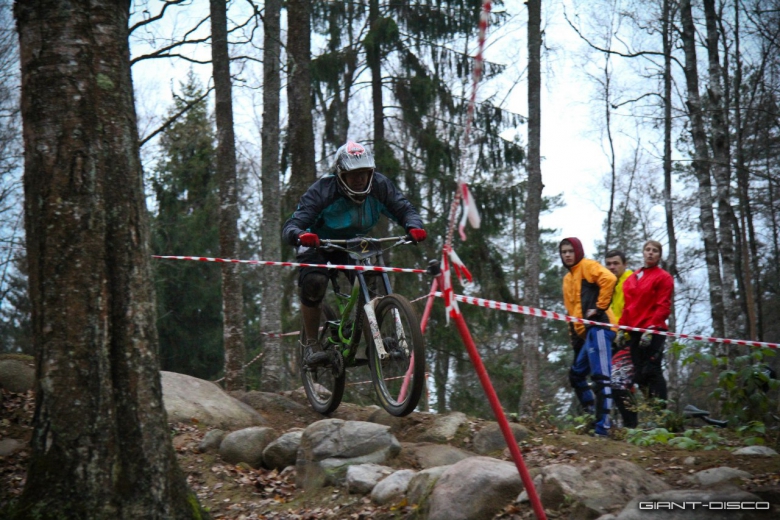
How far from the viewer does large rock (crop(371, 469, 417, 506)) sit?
4.76 meters

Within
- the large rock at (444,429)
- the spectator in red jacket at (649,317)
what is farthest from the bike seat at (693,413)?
the large rock at (444,429)

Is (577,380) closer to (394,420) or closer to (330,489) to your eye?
(394,420)

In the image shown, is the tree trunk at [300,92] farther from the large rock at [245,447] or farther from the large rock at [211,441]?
the large rock at [245,447]

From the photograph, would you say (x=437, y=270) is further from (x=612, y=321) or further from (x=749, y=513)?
(x=612, y=321)

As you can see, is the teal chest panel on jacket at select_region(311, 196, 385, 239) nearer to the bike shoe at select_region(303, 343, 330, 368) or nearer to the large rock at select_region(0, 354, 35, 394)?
the bike shoe at select_region(303, 343, 330, 368)

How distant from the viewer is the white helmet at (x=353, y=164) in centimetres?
597

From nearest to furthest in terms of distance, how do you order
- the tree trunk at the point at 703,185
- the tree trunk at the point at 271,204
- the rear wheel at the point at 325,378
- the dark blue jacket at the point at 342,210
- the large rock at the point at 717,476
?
1. the large rock at the point at 717,476
2. the dark blue jacket at the point at 342,210
3. the rear wheel at the point at 325,378
4. the tree trunk at the point at 271,204
5. the tree trunk at the point at 703,185

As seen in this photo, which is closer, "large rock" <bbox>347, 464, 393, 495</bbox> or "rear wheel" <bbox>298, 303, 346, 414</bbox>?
"large rock" <bbox>347, 464, 393, 495</bbox>

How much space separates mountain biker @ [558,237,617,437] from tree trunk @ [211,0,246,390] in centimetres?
401

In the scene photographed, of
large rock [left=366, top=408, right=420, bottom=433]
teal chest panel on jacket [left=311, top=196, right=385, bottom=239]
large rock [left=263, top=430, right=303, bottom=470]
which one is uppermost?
teal chest panel on jacket [left=311, top=196, right=385, bottom=239]

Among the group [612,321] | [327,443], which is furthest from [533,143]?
[327,443]

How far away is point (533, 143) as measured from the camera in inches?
516

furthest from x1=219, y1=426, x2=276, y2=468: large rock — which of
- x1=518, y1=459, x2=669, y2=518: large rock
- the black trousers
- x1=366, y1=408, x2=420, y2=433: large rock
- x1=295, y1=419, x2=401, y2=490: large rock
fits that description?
the black trousers

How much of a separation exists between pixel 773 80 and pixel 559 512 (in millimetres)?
A: 13363
